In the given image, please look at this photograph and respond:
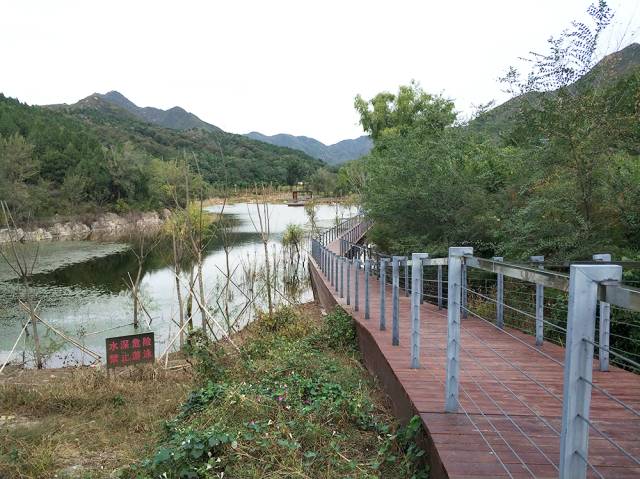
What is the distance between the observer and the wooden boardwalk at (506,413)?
8.36 ft

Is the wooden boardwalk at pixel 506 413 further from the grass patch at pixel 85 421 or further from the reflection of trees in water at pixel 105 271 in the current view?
the reflection of trees in water at pixel 105 271

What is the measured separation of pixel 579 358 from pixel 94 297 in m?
19.3

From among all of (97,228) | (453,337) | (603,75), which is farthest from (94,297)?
(97,228)

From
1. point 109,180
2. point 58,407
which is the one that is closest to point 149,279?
point 58,407

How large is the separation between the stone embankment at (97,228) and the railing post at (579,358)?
128 ft

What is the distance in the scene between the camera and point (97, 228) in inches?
1884

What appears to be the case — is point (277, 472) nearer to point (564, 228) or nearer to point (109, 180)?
point (564, 228)

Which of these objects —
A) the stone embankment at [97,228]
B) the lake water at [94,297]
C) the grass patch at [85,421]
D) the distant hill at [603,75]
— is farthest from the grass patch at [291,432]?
the stone embankment at [97,228]

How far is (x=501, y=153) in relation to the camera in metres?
12.2

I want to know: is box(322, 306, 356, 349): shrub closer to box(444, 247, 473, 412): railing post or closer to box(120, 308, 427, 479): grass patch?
box(120, 308, 427, 479): grass patch

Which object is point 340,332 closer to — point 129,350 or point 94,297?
point 129,350

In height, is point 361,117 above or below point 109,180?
above

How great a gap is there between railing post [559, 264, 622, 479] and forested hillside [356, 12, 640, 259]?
18.7ft

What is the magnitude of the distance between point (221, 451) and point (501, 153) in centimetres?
1078
